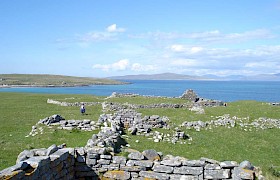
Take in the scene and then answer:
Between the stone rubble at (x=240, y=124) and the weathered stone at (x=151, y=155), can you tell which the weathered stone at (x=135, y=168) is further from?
the stone rubble at (x=240, y=124)

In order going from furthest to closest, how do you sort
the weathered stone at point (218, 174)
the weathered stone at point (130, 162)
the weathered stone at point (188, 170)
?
the weathered stone at point (130, 162)
the weathered stone at point (188, 170)
the weathered stone at point (218, 174)

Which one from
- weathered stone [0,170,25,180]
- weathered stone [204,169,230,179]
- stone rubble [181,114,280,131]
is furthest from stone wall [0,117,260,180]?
stone rubble [181,114,280,131]

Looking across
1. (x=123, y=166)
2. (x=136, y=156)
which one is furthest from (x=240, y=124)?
(x=123, y=166)

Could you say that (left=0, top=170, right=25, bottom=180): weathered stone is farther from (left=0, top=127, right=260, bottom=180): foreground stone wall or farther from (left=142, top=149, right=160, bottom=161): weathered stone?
(left=142, top=149, right=160, bottom=161): weathered stone

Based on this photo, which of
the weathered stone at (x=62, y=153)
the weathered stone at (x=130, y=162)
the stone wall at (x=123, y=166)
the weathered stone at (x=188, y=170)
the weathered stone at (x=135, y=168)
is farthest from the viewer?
the weathered stone at (x=130, y=162)

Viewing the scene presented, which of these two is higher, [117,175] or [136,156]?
[136,156]

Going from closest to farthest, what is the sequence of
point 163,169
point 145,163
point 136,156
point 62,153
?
point 62,153
point 163,169
point 145,163
point 136,156

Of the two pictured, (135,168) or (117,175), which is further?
(117,175)

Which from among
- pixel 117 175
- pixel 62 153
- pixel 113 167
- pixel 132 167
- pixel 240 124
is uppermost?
pixel 62 153

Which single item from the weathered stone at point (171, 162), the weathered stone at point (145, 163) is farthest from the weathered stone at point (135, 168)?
the weathered stone at point (171, 162)

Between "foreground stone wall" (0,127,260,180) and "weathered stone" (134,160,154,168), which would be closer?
"foreground stone wall" (0,127,260,180)

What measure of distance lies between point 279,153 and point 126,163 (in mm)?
14891

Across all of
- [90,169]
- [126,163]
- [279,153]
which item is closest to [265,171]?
[126,163]

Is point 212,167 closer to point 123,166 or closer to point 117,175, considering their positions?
point 123,166
